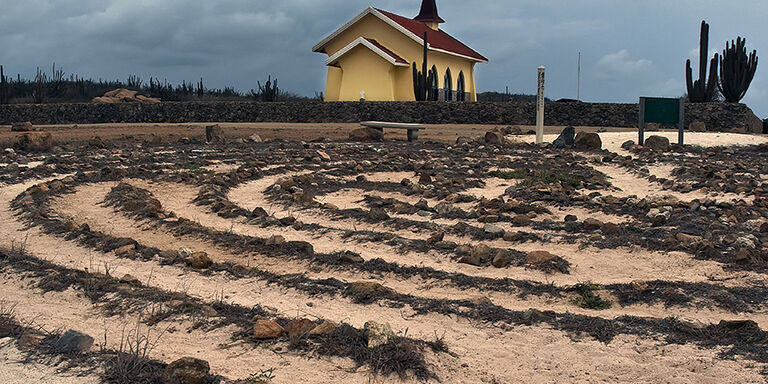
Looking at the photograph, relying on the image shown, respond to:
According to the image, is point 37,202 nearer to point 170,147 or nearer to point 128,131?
point 170,147

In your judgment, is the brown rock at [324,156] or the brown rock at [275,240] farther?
the brown rock at [324,156]

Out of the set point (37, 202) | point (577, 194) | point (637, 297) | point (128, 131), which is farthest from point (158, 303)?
point (128, 131)

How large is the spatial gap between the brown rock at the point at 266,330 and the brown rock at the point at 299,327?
2.3 inches

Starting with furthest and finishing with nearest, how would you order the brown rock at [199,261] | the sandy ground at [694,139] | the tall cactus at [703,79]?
the tall cactus at [703,79] < the sandy ground at [694,139] < the brown rock at [199,261]

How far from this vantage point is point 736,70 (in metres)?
26.0

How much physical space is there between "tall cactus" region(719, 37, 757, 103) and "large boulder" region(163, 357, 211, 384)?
2600cm

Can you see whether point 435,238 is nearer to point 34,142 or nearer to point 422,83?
point 34,142

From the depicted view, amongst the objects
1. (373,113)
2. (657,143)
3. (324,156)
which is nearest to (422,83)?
(373,113)

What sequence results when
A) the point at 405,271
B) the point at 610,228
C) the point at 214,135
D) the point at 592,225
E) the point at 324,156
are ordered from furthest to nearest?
the point at 214,135, the point at 324,156, the point at 592,225, the point at 610,228, the point at 405,271

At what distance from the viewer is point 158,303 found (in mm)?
5430

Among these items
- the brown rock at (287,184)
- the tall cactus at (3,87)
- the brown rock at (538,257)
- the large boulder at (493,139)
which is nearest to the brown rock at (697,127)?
the large boulder at (493,139)

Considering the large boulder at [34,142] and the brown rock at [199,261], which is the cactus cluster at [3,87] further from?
the brown rock at [199,261]

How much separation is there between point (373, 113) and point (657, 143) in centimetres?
1329

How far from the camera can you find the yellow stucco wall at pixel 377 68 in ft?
115
